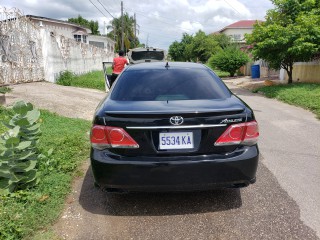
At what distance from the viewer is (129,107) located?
9.40 feet

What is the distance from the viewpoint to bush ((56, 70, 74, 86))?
529 inches

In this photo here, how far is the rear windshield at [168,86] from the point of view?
10.7ft

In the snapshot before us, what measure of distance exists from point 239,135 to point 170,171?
2.42 feet

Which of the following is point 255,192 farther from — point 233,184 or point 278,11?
point 278,11

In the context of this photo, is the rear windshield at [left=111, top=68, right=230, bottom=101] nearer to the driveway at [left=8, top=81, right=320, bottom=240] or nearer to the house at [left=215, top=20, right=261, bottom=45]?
the driveway at [left=8, top=81, right=320, bottom=240]

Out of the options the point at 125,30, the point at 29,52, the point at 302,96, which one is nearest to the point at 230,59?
the point at 302,96

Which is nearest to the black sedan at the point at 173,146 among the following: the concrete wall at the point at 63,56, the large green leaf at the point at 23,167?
the large green leaf at the point at 23,167

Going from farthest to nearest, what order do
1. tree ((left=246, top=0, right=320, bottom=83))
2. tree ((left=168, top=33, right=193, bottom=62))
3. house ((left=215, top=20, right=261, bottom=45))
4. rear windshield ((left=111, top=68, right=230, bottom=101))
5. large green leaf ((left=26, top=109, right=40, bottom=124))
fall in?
house ((left=215, top=20, right=261, bottom=45)) < tree ((left=168, top=33, right=193, bottom=62)) < tree ((left=246, top=0, right=320, bottom=83)) < large green leaf ((left=26, top=109, right=40, bottom=124)) < rear windshield ((left=111, top=68, right=230, bottom=101))

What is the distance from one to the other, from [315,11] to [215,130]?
13.9 metres

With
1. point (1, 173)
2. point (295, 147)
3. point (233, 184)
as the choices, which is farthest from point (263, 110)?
point (1, 173)

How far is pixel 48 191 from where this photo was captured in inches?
130

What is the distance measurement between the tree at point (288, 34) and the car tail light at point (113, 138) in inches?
466

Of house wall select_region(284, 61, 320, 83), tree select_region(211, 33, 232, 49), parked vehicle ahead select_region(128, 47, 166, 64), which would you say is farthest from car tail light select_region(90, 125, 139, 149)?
tree select_region(211, 33, 232, 49)

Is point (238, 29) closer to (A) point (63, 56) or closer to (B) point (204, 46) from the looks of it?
(B) point (204, 46)
